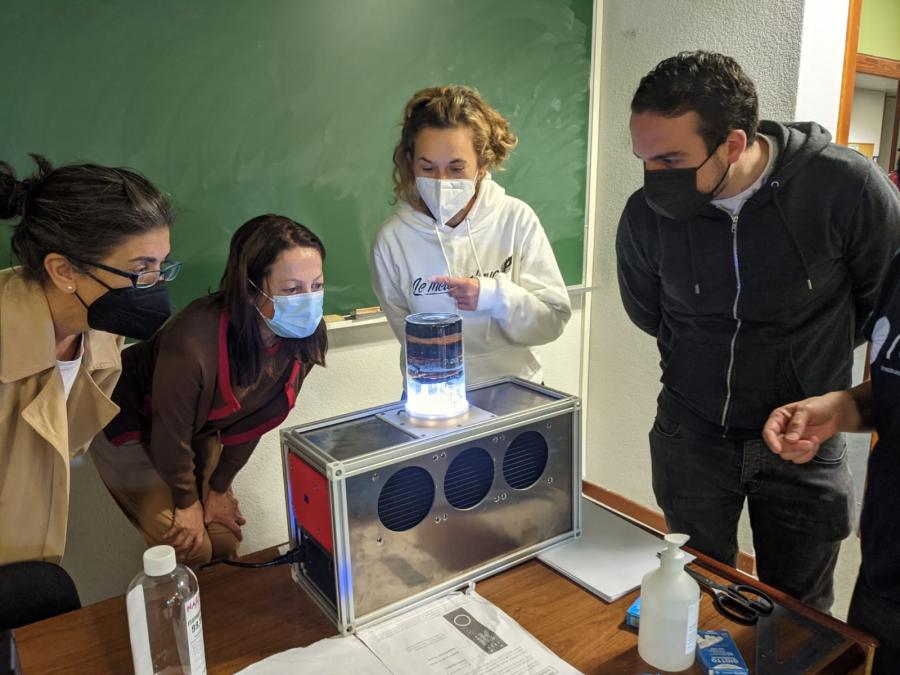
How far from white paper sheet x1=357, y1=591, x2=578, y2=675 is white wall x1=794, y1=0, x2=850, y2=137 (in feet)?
6.29

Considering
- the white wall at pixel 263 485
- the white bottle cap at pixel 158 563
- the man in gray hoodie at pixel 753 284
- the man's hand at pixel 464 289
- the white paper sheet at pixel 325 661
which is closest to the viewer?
the white bottle cap at pixel 158 563

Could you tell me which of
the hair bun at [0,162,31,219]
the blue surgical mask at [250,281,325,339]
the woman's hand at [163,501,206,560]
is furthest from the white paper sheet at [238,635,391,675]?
the hair bun at [0,162,31,219]

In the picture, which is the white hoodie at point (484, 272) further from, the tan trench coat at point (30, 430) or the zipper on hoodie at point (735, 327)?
the tan trench coat at point (30, 430)

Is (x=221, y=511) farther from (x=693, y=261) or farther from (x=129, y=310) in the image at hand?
(x=693, y=261)

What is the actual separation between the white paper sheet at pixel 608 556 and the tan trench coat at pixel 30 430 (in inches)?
36.8

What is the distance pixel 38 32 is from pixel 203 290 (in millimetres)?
757

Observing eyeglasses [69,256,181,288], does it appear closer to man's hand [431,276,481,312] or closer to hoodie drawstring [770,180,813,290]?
man's hand [431,276,481,312]

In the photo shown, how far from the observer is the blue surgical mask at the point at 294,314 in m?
1.53

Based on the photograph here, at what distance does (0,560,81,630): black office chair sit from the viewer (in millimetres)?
1109

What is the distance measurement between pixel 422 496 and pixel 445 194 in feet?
2.75

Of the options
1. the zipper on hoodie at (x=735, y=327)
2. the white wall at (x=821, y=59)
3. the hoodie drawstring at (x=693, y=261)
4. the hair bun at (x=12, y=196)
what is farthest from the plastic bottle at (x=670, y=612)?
the white wall at (x=821, y=59)

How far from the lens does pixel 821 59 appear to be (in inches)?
84.4

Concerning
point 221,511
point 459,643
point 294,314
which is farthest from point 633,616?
point 221,511

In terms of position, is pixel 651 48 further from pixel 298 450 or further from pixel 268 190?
pixel 298 450
